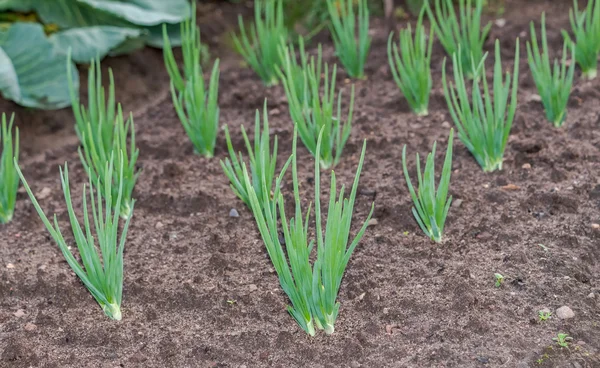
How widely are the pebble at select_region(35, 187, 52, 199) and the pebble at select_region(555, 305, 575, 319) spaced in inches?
67.9

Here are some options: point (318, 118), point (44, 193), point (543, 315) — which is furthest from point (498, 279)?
point (44, 193)

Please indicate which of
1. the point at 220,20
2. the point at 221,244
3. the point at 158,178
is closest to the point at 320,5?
the point at 220,20

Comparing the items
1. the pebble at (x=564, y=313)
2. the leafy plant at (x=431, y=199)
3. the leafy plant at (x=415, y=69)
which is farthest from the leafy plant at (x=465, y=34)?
the pebble at (x=564, y=313)

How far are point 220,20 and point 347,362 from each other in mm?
2597

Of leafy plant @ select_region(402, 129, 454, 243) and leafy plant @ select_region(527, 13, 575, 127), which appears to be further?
leafy plant @ select_region(527, 13, 575, 127)

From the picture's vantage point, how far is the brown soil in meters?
1.99

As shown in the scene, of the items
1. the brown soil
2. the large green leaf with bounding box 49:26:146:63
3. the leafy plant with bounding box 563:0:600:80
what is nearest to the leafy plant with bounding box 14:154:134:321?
the brown soil

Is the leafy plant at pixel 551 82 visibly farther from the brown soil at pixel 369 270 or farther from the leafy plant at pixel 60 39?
the leafy plant at pixel 60 39

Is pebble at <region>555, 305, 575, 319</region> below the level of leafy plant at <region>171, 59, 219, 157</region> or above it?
below

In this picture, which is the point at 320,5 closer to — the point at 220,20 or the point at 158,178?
the point at 220,20

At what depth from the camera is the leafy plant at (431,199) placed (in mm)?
2141

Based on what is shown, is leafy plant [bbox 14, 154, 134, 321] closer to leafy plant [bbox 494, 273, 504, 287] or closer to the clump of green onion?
the clump of green onion

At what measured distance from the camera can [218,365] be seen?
77.5 inches

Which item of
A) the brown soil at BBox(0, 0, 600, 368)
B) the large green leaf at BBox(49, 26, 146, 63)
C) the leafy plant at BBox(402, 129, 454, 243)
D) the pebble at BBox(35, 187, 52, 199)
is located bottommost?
the pebble at BBox(35, 187, 52, 199)
